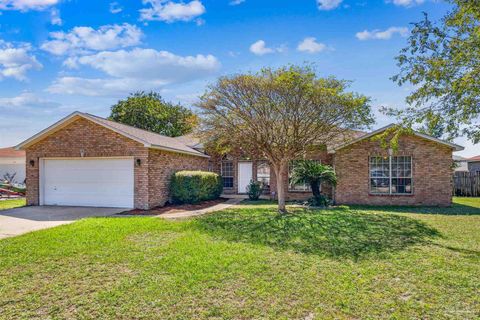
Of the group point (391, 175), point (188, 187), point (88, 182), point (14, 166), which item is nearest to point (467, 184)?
point (391, 175)

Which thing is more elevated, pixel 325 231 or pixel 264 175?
pixel 264 175

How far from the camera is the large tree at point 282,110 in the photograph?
11031 mm

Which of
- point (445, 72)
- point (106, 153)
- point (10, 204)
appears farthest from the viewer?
point (10, 204)

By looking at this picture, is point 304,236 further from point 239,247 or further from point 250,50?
point 250,50

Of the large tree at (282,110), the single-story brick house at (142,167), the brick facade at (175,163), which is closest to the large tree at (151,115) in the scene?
the brick facade at (175,163)

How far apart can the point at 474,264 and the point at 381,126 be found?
978cm

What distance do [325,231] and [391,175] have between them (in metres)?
8.50

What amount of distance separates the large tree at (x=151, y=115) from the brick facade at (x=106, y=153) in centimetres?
1892

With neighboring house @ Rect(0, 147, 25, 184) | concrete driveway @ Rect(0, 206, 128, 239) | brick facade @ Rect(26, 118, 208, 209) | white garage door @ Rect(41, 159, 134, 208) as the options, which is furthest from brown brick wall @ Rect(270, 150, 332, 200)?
neighboring house @ Rect(0, 147, 25, 184)

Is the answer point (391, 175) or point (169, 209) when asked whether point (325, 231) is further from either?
point (391, 175)

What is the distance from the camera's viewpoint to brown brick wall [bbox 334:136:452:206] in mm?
14625

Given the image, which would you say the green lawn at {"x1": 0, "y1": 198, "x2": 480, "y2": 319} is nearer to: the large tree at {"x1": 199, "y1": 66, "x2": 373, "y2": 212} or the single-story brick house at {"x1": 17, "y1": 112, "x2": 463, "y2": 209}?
the large tree at {"x1": 199, "y1": 66, "x2": 373, "y2": 212}

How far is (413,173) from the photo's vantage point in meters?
14.8

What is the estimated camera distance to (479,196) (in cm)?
1952
